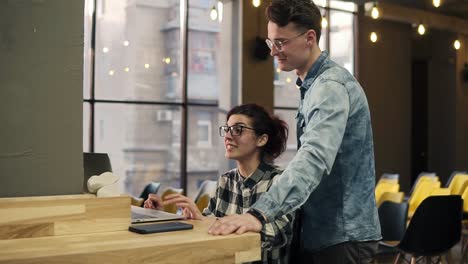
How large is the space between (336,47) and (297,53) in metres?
10.0

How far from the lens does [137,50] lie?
30.9ft

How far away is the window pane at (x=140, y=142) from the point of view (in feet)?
29.8

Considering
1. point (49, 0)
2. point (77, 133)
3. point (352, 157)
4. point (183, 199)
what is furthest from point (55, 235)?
point (352, 157)

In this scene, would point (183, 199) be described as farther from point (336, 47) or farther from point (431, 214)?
point (336, 47)

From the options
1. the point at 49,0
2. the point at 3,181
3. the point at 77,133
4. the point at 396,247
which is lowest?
the point at 396,247

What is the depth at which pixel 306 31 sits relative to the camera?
1.90 meters

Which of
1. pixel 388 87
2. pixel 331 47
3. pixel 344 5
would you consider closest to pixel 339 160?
pixel 344 5

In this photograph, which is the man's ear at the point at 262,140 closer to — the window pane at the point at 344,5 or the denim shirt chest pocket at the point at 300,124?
the denim shirt chest pocket at the point at 300,124

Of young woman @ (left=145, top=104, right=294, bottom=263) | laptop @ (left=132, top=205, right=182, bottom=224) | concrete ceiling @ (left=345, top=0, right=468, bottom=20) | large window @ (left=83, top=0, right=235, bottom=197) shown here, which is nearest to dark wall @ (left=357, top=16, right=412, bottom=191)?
concrete ceiling @ (left=345, top=0, right=468, bottom=20)

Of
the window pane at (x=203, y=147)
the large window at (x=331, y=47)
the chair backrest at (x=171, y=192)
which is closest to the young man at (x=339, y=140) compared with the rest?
the chair backrest at (x=171, y=192)

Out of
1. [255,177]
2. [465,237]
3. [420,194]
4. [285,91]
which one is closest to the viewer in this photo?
[255,177]

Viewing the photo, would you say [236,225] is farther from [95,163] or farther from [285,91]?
[285,91]

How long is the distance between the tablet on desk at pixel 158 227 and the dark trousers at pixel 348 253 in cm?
47

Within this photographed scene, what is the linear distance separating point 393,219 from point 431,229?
1.78 ft
